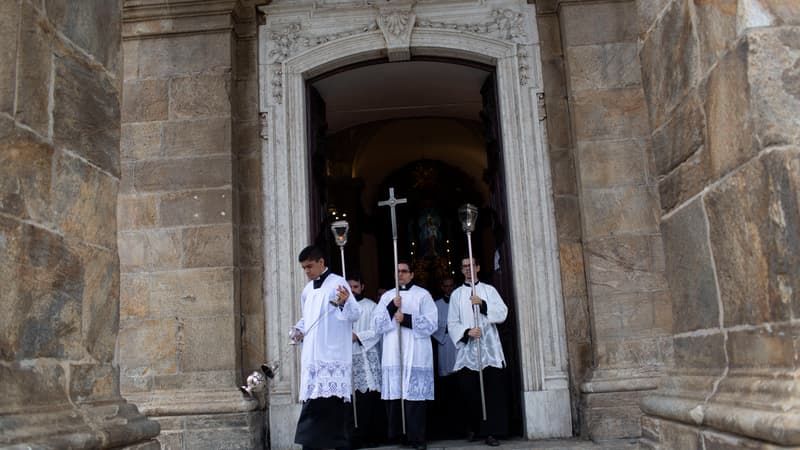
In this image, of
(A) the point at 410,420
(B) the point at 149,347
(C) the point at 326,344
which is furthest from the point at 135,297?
(A) the point at 410,420

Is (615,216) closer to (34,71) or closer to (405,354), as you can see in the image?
(405,354)

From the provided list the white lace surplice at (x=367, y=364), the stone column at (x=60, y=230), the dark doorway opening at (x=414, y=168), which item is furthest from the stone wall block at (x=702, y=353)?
the white lace surplice at (x=367, y=364)

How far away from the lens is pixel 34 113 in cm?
305

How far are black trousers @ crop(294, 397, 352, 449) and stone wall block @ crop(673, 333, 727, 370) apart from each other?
3.32m

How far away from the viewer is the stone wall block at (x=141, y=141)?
7.33 meters

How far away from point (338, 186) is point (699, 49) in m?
10.6

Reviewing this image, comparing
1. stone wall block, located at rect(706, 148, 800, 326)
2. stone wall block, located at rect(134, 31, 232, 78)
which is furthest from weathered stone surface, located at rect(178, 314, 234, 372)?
stone wall block, located at rect(706, 148, 800, 326)

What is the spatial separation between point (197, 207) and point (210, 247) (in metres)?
0.39

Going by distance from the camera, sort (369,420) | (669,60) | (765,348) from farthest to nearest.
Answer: (369,420)
(669,60)
(765,348)

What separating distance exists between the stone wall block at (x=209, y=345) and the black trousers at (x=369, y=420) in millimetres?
1279

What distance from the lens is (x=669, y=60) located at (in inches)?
A: 130

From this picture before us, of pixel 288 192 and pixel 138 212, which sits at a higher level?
pixel 288 192

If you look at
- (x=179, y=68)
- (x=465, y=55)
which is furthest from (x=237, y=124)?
(x=465, y=55)

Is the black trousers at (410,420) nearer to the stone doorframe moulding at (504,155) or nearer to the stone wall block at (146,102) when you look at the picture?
the stone doorframe moulding at (504,155)
